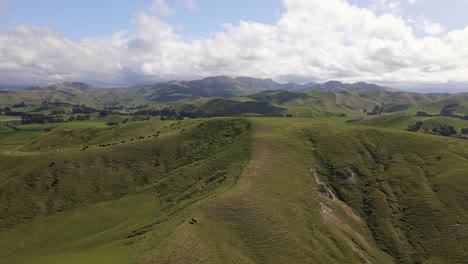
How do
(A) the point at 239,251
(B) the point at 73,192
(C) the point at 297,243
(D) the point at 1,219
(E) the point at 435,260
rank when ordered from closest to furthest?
1. (A) the point at 239,251
2. (C) the point at 297,243
3. (E) the point at 435,260
4. (D) the point at 1,219
5. (B) the point at 73,192

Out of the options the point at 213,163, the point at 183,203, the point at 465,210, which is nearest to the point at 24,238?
the point at 183,203

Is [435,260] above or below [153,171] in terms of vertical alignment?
below

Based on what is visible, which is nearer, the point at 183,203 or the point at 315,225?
the point at 315,225

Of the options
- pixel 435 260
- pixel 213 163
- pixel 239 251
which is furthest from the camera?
pixel 213 163

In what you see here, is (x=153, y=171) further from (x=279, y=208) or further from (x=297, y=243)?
(x=297, y=243)

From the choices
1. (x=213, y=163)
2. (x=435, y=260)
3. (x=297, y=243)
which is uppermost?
(x=213, y=163)

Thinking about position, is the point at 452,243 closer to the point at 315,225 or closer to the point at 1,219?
the point at 315,225
